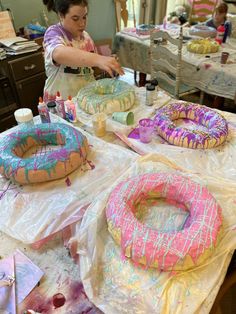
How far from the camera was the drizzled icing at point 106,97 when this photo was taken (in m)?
1.34

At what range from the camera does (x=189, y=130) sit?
1196mm

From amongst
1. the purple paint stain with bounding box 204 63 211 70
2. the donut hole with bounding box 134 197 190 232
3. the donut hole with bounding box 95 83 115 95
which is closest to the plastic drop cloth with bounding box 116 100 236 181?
the donut hole with bounding box 134 197 190 232

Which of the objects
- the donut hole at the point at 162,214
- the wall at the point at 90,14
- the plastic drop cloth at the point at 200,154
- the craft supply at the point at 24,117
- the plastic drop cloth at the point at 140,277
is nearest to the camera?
the plastic drop cloth at the point at 140,277

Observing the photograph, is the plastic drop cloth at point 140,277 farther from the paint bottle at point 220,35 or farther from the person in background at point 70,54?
the paint bottle at point 220,35

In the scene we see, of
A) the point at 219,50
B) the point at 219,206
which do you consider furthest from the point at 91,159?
the point at 219,50

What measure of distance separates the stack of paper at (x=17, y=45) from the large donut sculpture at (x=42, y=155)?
138 cm

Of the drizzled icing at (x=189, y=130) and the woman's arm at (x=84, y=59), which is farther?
the woman's arm at (x=84, y=59)

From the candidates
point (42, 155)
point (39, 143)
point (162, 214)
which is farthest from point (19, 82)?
point (162, 214)

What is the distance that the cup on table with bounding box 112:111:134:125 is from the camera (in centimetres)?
129

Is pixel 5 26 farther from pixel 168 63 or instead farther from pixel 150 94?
pixel 150 94

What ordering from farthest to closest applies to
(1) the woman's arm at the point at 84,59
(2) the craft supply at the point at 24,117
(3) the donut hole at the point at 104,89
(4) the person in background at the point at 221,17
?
(4) the person in background at the point at 221,17
(3) the donut hole at the point at 104,89
(1) the woman's arm at the point at 84,59
(2) the craft supply at the point at 24,117

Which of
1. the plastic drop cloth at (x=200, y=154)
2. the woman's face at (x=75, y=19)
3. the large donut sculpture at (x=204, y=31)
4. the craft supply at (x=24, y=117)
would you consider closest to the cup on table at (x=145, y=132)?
the plastic drop cloth at (x=200, y=154)

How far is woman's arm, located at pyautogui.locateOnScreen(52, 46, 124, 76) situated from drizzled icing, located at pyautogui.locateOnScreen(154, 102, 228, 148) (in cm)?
33

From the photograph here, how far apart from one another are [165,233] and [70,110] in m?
0.82
